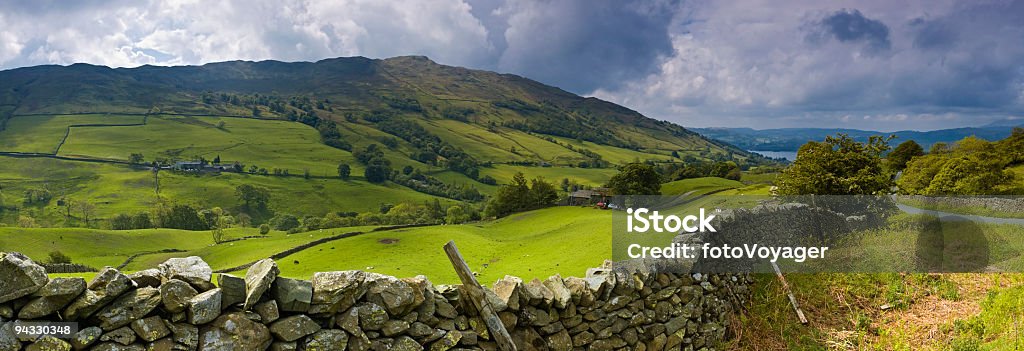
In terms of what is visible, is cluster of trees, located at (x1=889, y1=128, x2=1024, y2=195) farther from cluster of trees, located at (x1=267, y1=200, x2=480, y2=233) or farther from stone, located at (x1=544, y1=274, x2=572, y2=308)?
cluster of trees, located at (x1=267, y1=200, x2=480, y2=233)

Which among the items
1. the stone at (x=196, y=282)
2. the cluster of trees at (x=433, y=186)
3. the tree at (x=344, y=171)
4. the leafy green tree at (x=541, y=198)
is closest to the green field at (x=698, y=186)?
the leafy green tree at (x=541, y=198)

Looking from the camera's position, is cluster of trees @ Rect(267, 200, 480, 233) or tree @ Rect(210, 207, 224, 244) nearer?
tree @ Rect(210, 207, 224, 244)

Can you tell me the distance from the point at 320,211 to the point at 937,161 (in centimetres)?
10387

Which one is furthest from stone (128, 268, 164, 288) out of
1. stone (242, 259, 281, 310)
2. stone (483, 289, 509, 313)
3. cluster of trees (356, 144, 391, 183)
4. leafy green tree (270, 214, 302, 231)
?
cluster of trees (356, 144, 391, 183)

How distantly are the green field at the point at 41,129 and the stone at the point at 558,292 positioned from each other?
6917 inches

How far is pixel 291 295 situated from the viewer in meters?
4.97

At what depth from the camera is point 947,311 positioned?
9320 millimetres

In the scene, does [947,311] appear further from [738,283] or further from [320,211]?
[320,211]

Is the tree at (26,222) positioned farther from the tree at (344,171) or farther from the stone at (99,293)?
the stone at (99,293)

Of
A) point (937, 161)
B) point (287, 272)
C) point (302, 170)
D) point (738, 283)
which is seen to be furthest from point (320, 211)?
point (738, 283)

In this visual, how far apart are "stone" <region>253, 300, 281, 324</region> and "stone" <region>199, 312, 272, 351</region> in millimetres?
69

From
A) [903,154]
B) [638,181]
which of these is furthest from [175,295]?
[903,154]

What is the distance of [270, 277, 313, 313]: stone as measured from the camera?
497cm

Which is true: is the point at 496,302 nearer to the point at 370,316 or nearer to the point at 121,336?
the point at 370,316
